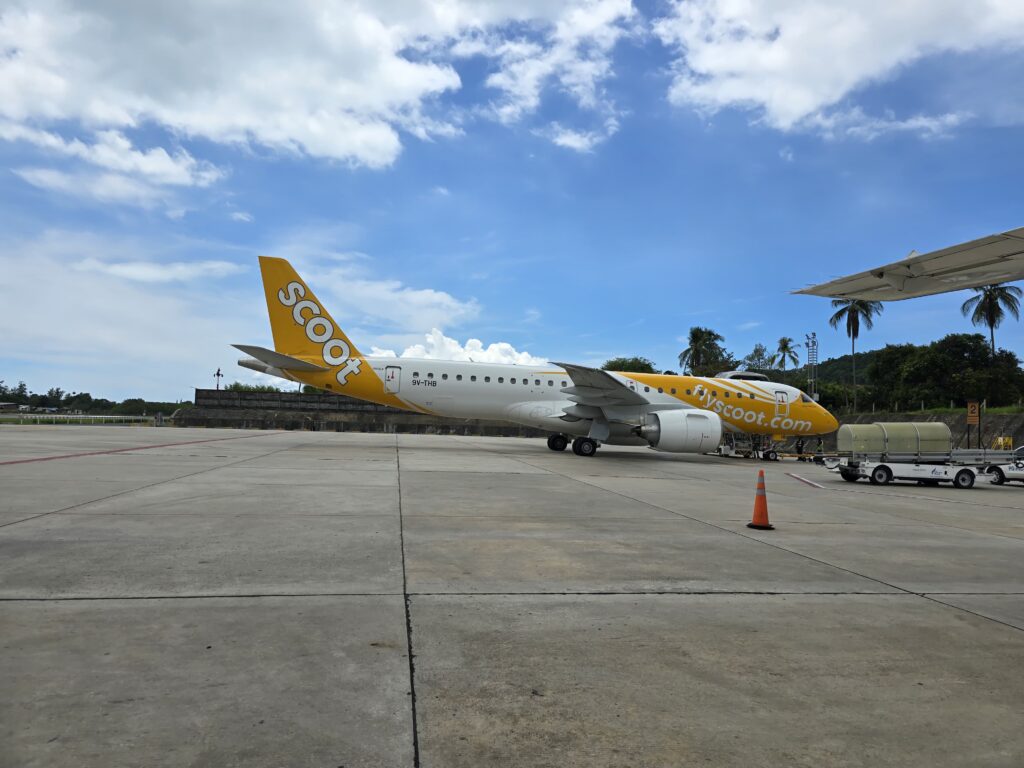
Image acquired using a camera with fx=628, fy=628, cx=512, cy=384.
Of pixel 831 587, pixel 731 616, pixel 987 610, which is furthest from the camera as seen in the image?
pixel 831 587

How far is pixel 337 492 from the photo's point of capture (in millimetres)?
8914

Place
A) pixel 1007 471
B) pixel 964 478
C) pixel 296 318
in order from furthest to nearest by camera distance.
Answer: pixel 296 318 → pixel 1007 471 → pixel 964 478

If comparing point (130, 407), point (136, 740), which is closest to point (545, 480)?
point (136, 740)

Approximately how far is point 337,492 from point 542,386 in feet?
41.9

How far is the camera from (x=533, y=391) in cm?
2103

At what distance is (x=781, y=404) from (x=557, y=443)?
788 centimetres

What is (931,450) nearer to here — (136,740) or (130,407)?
(136,740)

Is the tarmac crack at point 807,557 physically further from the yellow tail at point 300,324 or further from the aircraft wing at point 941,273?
the yellow tail at point 300,324

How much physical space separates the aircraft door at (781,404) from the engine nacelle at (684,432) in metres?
4.07

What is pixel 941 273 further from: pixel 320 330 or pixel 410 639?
pixel 320 330

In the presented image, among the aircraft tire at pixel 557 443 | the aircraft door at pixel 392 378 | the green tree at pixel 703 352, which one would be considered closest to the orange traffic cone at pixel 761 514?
the aircraft door at pixel 392 378

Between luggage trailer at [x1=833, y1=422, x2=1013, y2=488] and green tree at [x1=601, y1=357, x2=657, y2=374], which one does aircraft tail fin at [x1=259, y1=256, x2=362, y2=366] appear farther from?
green tree at [x1=601, y1=357, x2=657, y2=374]

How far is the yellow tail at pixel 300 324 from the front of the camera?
19.7 meters

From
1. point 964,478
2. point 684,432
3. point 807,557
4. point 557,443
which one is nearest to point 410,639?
point 807,557
